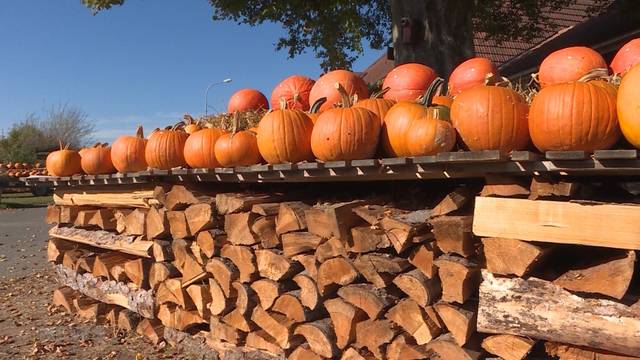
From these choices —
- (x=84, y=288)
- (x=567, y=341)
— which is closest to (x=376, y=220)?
(x=567, y=341)

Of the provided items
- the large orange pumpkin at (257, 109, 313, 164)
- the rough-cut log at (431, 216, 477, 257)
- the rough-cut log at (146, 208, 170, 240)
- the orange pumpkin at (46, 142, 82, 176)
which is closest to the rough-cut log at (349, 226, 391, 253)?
the rough-cut log at (431, 216, 477, 257)

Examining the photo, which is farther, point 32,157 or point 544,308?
point 32,157

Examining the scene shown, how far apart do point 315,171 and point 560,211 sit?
1.60m

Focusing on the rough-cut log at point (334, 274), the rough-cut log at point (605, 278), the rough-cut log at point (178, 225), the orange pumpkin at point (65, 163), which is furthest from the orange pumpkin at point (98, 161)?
the rough-cut log at point (605, 278)

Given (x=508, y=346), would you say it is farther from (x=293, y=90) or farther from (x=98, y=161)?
(x=98, y=161)

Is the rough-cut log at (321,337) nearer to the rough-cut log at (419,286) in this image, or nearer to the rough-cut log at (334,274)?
the rough-cut log at (334,274)

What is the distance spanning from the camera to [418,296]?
3.17m

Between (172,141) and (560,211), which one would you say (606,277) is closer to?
(560,211)

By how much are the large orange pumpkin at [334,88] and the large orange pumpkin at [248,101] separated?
1.21 meters

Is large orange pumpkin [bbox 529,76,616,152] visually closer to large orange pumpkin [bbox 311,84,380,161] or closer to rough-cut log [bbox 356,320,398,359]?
large orange pumpkin [bbox 311,84,380,161]

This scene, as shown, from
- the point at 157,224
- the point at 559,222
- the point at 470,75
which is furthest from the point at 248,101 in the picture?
the point at 559,222

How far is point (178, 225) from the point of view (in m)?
4.91

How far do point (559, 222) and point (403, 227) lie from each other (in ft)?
2.84

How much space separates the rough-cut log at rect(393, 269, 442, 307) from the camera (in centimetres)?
314
